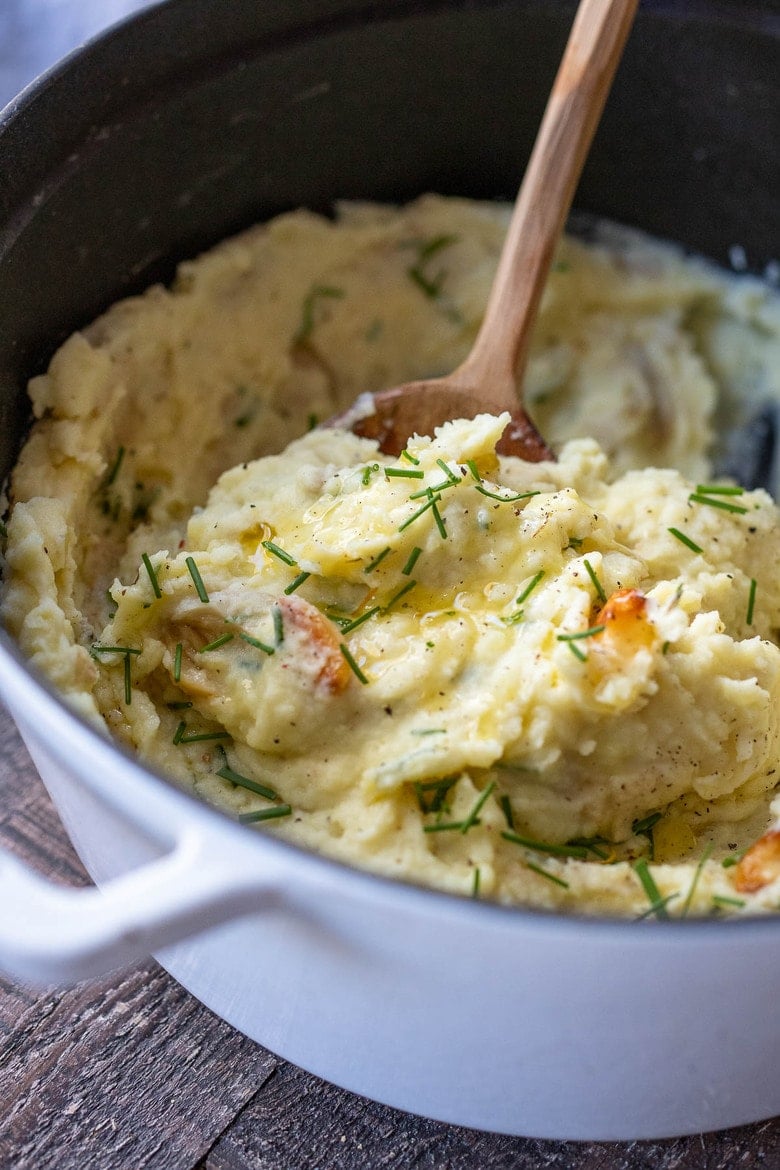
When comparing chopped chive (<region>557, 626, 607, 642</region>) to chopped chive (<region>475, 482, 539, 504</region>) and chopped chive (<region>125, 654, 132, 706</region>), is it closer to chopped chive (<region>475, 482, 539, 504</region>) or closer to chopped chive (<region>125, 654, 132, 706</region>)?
chopped chive (<region>475, 482, 539, 504</region>)

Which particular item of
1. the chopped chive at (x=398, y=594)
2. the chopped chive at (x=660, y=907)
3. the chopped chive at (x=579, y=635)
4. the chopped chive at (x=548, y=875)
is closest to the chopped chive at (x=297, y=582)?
the chopped chive at (x=398, y=594)

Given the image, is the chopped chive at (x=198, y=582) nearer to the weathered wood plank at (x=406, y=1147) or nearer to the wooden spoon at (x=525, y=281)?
the wooden spoon at (x=525, y=281)

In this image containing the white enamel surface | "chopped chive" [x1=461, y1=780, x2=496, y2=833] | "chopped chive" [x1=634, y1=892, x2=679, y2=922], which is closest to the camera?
the white enamel surface

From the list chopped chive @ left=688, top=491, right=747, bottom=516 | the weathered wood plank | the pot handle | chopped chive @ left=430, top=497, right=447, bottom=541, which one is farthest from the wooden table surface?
chopped chive @ left=688, top=491, right=747, bottom=516

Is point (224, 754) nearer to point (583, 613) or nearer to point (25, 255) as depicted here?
point (583, 613)

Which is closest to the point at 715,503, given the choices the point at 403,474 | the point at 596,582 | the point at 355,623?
the point at 596,582

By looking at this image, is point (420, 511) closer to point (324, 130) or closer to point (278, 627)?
point (278, 627)
